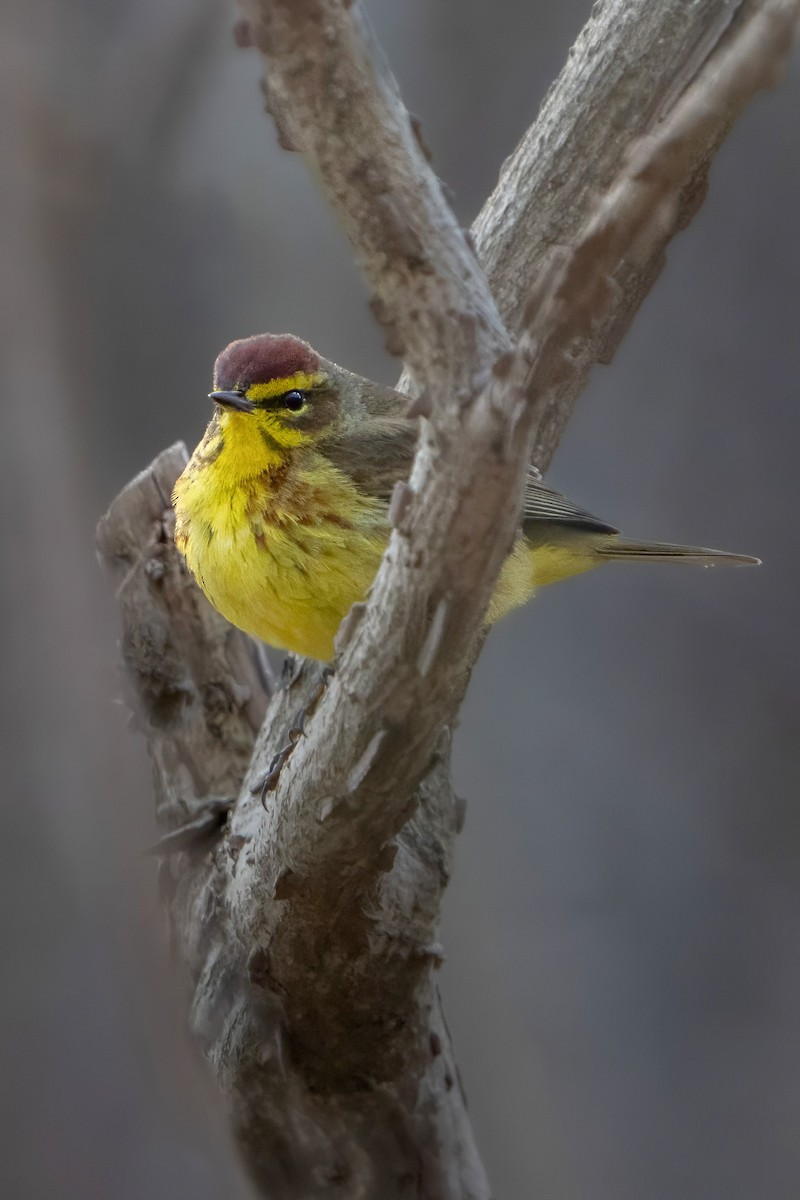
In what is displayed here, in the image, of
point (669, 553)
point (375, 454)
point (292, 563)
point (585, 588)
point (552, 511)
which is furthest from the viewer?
point (585, 588)

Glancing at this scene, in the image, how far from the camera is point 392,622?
2445 mm

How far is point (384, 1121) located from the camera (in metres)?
3.65

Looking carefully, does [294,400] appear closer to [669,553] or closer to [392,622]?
[669,553]

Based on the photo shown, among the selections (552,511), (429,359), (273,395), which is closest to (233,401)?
(273,395)

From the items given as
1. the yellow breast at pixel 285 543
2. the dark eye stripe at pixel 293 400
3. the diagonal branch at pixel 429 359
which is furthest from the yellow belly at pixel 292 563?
the diagonal branch at pixel 429 359

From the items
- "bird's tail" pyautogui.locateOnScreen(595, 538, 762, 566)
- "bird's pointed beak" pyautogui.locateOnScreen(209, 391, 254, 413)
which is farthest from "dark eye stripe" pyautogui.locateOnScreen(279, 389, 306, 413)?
"bird's tail" pyautogui.locateOnScreen(595, 538, 762, 566)

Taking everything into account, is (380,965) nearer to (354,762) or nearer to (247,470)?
(354,762)

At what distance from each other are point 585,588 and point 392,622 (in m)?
4.09

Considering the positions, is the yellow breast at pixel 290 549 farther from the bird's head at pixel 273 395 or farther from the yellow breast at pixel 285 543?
the bird's head at pixel 273 395

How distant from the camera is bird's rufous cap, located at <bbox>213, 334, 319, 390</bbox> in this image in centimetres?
389

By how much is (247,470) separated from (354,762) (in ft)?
4.13

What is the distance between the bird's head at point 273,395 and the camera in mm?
3807

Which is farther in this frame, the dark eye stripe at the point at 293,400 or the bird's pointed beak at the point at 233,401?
the dark eye stripe at the point at 293,400

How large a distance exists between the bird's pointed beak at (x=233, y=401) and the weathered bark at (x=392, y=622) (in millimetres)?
702
